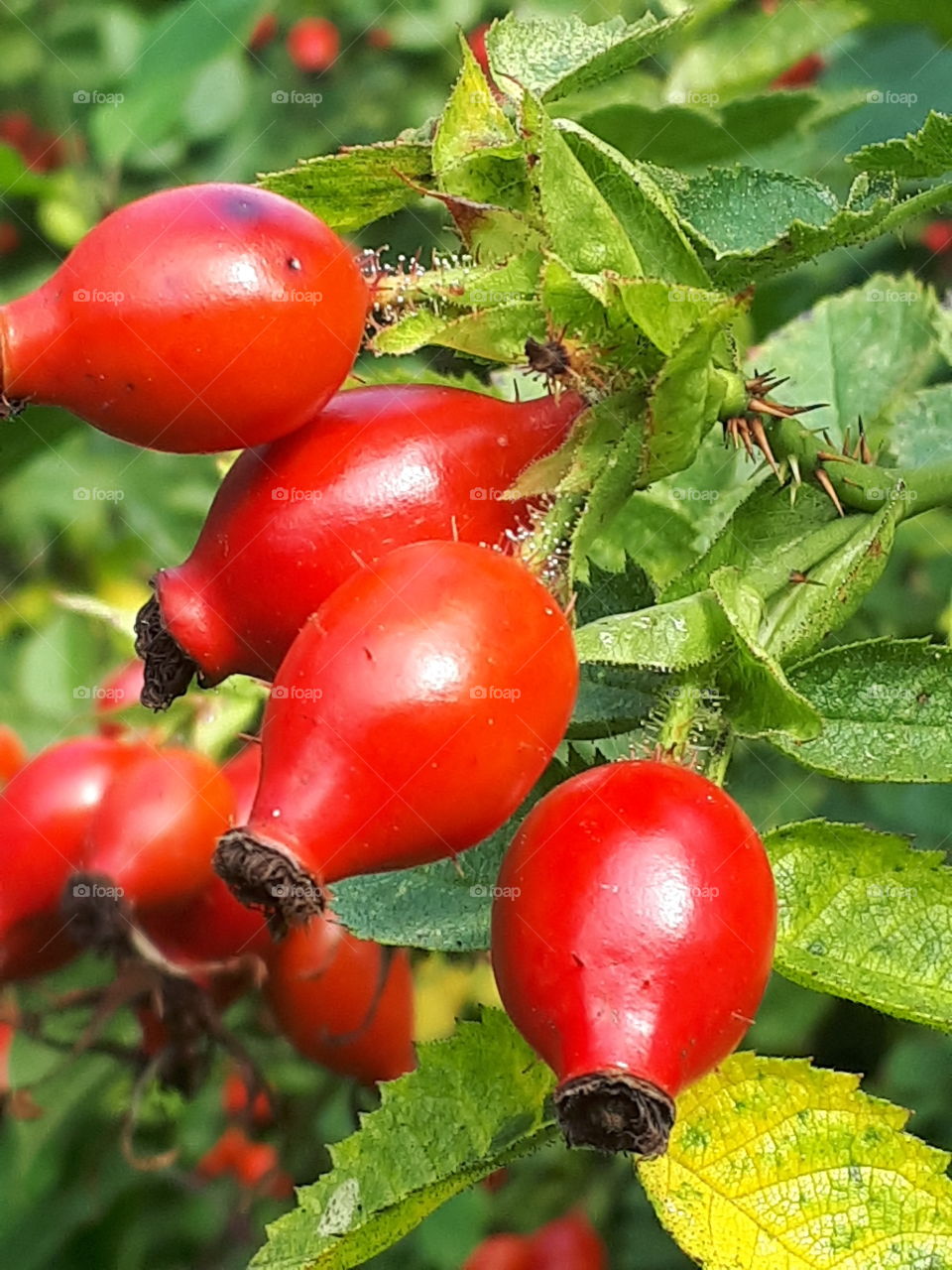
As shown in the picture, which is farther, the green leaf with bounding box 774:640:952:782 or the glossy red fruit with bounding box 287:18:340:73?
the glossy red fruit with bounding box 287:18:340:73

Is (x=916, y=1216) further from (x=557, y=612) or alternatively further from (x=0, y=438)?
(x=0, y=438)

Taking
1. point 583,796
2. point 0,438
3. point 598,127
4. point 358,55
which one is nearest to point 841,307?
point 598,127

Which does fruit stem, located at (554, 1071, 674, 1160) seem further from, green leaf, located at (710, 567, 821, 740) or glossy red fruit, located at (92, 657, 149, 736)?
glossy red fruit, located at (92, 657, 149, 736)
